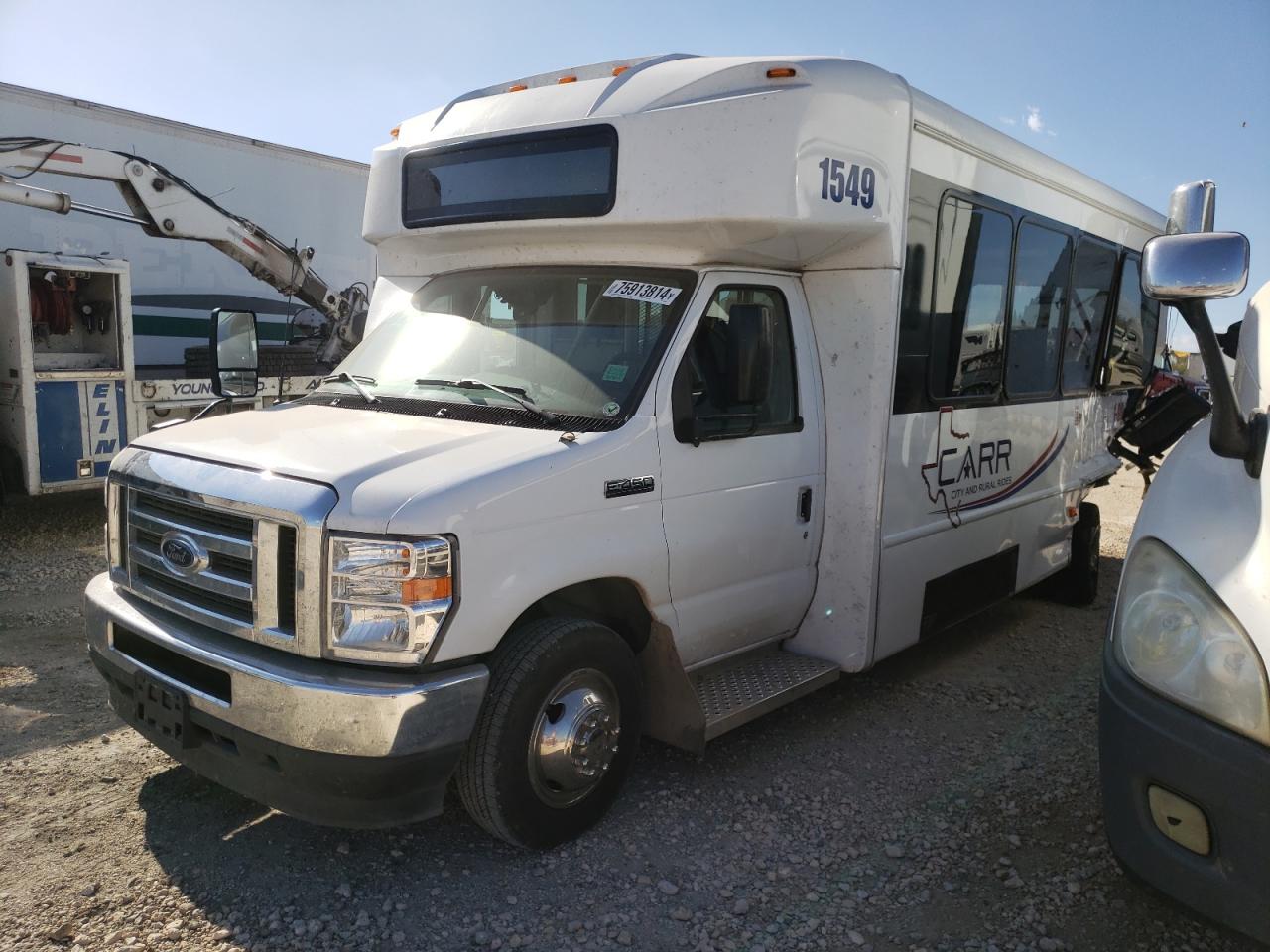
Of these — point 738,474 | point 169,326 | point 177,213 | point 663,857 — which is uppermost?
point 177,213

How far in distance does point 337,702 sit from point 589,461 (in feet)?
3.77

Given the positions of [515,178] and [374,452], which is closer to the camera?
[374,452]

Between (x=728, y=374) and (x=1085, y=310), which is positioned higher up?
(x=1085, y=310)

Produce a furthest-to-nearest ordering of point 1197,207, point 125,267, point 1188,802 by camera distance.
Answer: point 125,267 → point 1197,207 → point 1188,802

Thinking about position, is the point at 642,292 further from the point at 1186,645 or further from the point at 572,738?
the point at 1186,645

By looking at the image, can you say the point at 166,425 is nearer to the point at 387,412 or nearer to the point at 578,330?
the point at 387,412

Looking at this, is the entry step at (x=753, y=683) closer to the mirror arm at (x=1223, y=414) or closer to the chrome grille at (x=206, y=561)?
the chrome grille at (x=206, y=561)

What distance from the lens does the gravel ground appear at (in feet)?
10.5

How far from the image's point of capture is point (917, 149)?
4578 millimetres

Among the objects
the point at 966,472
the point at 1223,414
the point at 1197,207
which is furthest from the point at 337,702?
the point at 1197,207

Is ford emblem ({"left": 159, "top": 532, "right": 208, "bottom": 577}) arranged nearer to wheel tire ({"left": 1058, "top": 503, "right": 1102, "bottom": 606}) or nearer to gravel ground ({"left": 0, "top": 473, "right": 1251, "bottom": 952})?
gravel ground ({"left": 0, "top": 473, "right": 1251, "bottom": 952})

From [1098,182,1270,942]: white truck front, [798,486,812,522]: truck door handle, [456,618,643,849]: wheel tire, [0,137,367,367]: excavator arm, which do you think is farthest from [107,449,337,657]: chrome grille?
[0,137,367,367]: excavator arm

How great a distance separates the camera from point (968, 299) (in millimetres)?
5199

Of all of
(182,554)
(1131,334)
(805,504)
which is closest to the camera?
(182,554)
